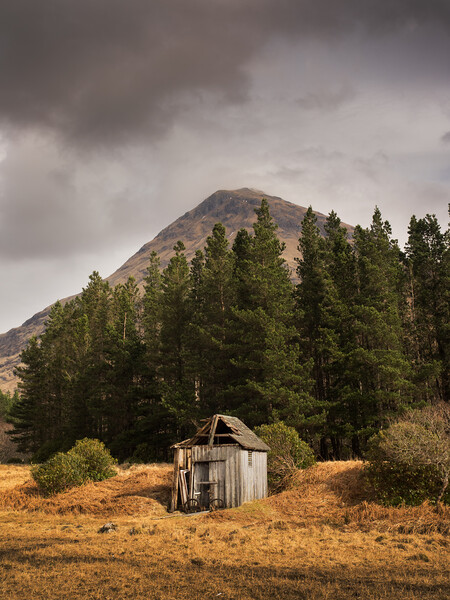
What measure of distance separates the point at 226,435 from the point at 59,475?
419 inches

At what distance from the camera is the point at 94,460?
29141 mm

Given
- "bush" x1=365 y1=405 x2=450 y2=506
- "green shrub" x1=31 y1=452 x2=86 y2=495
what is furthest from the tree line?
"green shrub" x1=31 y1=452 x2=86 y2=495

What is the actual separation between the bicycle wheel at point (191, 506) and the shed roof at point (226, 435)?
2.84 meters

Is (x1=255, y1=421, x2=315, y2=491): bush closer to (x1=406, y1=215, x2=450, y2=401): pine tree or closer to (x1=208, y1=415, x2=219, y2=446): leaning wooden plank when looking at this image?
(x1=208, y1=415, x2=219, y2=446): leaning wooden plank

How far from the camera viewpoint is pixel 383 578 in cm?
1174

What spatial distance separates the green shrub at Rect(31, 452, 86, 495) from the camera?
26562 mm

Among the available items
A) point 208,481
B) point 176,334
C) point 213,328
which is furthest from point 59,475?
point 176,334

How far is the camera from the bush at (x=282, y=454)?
27.7 metres

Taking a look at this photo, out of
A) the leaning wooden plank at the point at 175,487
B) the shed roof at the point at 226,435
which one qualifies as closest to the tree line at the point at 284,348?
the shed roof at the point at 226,435

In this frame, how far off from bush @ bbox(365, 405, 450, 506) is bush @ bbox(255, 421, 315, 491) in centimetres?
642

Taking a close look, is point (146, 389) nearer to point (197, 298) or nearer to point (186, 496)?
point (197, 298)

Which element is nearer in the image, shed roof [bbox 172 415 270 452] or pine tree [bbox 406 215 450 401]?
shed roof [bbox 172 415 270 452]

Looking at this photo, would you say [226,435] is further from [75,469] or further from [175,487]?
[75,469]

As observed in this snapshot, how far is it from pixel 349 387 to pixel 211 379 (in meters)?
13.1
